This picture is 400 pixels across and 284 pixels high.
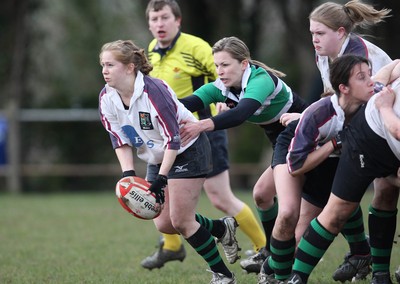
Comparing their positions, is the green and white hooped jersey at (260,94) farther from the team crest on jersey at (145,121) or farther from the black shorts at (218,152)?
the black shorts at (218,152)

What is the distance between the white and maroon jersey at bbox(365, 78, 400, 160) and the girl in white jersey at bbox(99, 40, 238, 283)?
3.80 ft

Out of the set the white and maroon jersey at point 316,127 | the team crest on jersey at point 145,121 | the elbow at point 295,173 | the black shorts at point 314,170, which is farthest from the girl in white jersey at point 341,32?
the team crest on jersey at point 145,121

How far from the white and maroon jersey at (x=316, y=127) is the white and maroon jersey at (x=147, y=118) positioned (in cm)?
73

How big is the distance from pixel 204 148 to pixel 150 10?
5.89 ft

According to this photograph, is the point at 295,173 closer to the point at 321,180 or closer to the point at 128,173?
the point at 321,180

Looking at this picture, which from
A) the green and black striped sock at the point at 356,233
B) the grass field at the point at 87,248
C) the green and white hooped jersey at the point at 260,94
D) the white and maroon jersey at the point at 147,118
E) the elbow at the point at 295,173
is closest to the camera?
the elbow at the point at 295,173

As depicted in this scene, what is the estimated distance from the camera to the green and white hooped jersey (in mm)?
4934

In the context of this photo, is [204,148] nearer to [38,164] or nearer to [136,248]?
[136,248]

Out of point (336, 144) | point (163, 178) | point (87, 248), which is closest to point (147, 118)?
point (163, 178)

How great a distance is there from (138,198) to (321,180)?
1159 millimetres

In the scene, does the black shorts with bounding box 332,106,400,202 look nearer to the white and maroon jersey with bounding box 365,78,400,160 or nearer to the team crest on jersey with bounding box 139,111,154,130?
the white and maroon jersey with bounding box 365,78,400,160

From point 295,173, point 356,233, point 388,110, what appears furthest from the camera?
point 356,233

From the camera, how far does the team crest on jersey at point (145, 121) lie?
4.83m

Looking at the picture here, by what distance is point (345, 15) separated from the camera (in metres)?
5.09
